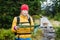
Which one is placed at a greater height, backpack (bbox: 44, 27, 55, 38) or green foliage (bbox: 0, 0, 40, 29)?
green foliage (bbox: 0, 0, 40, 29)

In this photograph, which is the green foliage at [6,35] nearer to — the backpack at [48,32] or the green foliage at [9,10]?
the green foliage at [9,10]

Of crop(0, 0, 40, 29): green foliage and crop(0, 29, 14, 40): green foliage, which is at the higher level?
crop(0, 0, 40, 29): green foliage

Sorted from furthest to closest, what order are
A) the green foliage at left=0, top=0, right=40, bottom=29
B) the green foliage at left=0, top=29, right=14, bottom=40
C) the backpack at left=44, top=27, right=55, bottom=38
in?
the green foliage at left=0, top=0, right=40, bottom=29
the backpack at left=44, top=27, right=55, bottom=38
the green foliage at left=0, top=29, right=14, bottom=40

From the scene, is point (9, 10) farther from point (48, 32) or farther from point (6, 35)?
point (48, 32)

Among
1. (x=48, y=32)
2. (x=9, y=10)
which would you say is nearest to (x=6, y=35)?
(x=9, y=10)

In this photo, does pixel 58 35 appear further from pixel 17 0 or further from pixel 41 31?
pixel 17 0

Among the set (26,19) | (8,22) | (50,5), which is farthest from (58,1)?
(26,19)

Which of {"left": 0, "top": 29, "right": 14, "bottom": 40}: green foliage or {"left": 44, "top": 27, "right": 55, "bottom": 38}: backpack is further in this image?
{"left": 44, "top": 27, "right": 55, "bottom": 38}: backpack

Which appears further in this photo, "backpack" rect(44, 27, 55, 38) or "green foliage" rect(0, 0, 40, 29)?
"green foliage" rect(0, 0, 40, 29)

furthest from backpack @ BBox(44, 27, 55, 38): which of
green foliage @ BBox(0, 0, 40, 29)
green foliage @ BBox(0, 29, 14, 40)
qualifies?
green foliage @ BBox(0, 29, 14, 40)

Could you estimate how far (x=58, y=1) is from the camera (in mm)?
14703

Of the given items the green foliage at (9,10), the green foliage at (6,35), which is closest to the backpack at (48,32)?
the green foliage at (9,10)

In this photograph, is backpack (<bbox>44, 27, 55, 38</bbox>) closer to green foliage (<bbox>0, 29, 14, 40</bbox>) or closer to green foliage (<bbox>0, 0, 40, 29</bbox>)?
green foliage (<bbox>0, 0, 40, 29</bbox>)

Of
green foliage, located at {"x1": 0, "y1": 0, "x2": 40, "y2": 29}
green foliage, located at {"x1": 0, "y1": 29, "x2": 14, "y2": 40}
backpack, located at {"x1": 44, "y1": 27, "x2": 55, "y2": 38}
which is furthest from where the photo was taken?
green foliage, located at {"x1": 0, "y1": 0, "x2": 40, "y2": 29}
